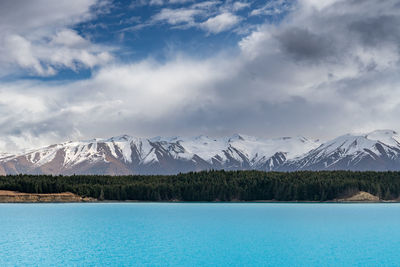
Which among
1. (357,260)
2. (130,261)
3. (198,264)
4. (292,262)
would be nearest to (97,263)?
(130,261)

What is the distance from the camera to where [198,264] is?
57.1 m

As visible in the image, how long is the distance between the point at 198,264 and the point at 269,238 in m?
24.4

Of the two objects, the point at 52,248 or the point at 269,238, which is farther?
the point at 269,238

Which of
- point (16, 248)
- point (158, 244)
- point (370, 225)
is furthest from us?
point (370, 225)

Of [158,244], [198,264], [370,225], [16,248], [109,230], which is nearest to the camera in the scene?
[198,264]

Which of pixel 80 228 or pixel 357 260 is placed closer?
pixel 357 260

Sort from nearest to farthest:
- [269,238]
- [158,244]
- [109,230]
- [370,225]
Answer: [158,244], [269,238], [109,230], [370,225]

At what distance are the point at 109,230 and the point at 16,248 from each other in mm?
25893

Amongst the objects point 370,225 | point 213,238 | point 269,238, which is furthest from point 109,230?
Result: point 370,225

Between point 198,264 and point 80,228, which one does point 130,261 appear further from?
point 80,228

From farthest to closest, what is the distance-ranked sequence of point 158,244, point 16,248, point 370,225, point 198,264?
point 370,225 < point 158,244 < point 16,248 < point 198,264

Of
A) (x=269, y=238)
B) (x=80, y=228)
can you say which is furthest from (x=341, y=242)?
(x=80, y=228)

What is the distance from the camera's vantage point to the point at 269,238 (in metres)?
79.0

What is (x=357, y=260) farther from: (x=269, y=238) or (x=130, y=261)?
(x=130, y=261)
